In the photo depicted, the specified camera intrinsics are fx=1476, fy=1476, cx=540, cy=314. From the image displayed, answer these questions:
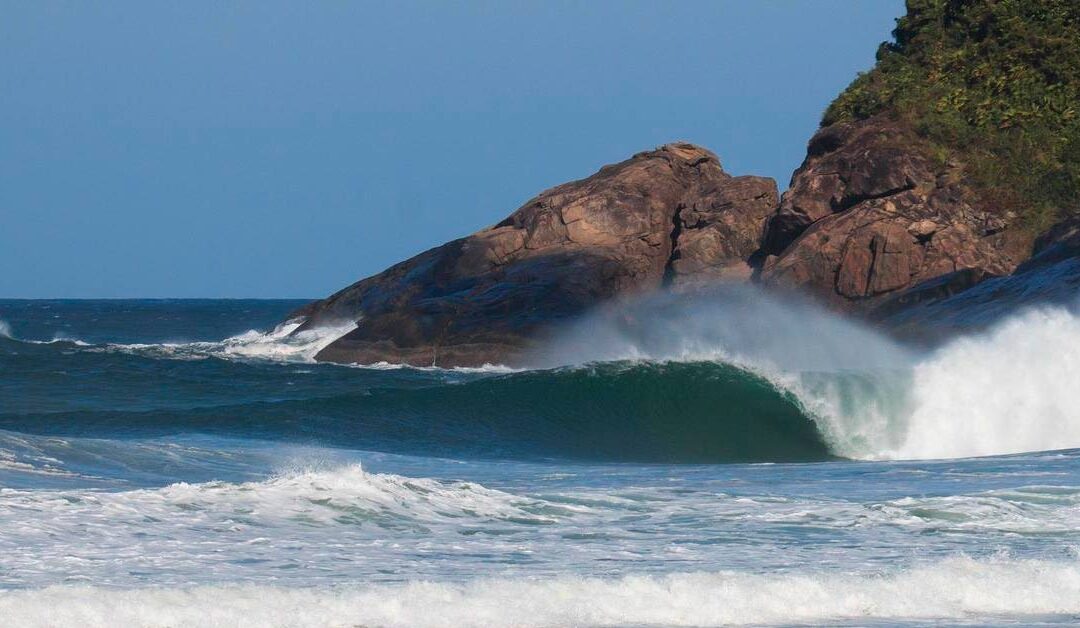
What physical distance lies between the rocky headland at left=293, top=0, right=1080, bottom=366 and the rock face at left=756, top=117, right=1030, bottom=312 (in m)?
0.04

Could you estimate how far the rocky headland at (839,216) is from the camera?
33.1 m

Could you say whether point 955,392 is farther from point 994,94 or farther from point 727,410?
point 994,94

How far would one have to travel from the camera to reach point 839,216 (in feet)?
112

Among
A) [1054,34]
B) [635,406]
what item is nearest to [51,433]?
[635,406]

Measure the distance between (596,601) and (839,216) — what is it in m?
26.6

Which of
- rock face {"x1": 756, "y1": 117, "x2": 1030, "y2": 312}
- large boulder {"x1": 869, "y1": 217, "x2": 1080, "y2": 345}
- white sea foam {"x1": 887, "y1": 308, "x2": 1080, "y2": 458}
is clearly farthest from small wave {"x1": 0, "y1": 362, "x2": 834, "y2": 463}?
rock face {"x1": 756, "y1": 117, "x2": 1030, "y2": 312}

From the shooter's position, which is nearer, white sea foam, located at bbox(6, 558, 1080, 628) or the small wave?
white sea foam, located at bbox(6, 558, 1080, 628)

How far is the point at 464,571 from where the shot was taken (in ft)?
31.1

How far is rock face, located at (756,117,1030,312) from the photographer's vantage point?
3250 cm

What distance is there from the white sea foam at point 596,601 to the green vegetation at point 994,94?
89.2ft

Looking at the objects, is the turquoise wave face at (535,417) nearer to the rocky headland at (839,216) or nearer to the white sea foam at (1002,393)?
the white sea foam at (1002,393)

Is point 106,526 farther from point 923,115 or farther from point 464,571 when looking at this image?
point 923,115

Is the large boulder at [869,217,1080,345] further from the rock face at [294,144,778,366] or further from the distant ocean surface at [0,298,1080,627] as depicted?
the rock face at [294,144,778,366]

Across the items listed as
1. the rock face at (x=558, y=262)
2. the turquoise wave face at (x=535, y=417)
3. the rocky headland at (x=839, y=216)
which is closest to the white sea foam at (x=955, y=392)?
the turquoise wave face at (x=535, y=417)
